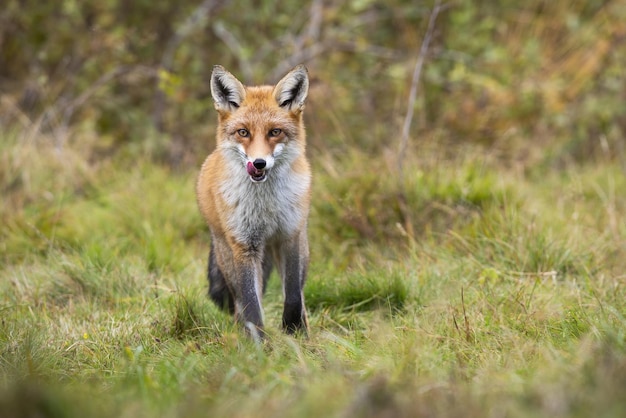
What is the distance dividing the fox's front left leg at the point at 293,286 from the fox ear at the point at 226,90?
904 mm

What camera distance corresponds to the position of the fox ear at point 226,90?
4352 mm

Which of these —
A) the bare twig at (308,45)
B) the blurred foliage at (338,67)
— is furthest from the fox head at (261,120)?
the bare twig at (308,45)

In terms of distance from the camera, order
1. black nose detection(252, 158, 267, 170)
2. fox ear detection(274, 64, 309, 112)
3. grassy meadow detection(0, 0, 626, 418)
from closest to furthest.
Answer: grassy meadow detection(0, 0, 626, 418) → black nose detection(252, 158, 267, 170) → fox ear detection(274, 64, 309, 112)

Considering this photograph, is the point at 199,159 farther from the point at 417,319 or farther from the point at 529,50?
the point at 417,319

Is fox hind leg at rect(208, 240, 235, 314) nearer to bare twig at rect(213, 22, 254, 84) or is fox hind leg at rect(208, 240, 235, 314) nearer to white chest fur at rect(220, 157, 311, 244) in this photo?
white chest fur at rect(220, 157, 311, 244)

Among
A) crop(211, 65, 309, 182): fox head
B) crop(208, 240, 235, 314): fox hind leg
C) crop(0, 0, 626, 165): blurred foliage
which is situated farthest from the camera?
crop(0, 0, 626, 165): blurred foliage

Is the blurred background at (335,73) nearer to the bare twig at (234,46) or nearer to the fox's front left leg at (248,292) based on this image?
the bare twig at (234,46)

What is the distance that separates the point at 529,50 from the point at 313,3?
277 cm

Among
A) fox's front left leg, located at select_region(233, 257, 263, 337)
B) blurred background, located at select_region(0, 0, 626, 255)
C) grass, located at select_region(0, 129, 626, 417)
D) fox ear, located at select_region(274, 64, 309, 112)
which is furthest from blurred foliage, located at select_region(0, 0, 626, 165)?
fox's front left leg, located at select_region(233, 257, 263, 337)

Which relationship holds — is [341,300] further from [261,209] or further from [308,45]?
[308,45]

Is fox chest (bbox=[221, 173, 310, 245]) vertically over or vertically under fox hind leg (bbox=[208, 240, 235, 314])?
over

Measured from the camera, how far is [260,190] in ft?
13.9

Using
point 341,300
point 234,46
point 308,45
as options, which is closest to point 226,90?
point 341,300

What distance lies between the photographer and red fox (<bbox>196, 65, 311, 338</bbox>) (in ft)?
13.8
